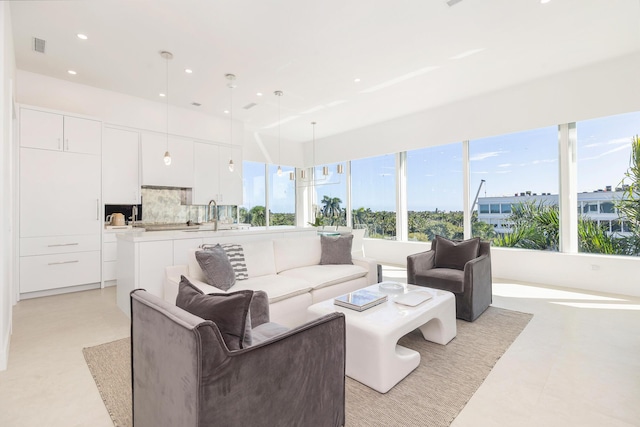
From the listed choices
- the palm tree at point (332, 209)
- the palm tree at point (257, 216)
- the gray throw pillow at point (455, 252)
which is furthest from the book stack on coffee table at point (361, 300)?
the palm tree at point (332, 209)

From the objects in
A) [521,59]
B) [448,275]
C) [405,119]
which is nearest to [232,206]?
[405,119]

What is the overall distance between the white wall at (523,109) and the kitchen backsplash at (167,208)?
403 centimetres

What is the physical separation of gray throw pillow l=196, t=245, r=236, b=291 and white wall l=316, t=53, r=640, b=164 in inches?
188

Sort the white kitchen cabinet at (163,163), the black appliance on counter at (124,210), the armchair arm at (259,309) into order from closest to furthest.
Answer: the armchair arm at (259,309)
the black appliance on counter at (124,210)
the white kitchen cabinet at (163,163)

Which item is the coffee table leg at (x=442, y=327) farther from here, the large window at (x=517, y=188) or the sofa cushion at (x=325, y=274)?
the large window at (x=517, y=188)

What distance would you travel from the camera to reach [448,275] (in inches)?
130

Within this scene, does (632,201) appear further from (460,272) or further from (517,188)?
(460,272)

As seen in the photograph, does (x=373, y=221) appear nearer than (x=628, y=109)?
No

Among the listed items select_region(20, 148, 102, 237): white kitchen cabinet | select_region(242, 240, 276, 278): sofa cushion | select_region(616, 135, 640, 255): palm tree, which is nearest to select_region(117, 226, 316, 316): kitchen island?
select_region(242, 240, 276, 278): sofa cushion

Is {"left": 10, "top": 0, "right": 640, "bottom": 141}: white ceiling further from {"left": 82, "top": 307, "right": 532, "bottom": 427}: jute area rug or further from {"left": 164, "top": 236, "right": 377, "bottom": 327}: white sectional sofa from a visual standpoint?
{"left": 82, "top": 307, "right": 532, "bottom": 427}: jute area rug

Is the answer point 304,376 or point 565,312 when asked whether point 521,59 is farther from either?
point 304,376

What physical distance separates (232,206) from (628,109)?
6749mm

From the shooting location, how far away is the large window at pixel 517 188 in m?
4.76

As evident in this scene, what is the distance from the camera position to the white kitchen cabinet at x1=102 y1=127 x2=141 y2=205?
481cm
